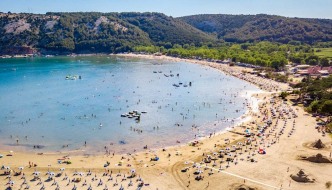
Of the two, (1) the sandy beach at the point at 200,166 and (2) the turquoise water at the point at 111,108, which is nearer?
(1) the sandy beach at the point at 200,166

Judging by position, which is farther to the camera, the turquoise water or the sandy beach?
the turquoise water

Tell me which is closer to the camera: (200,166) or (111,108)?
(200,166)

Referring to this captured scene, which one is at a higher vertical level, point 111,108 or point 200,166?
point 111,108

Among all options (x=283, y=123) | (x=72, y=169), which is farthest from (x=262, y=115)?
(x=72, y=169)

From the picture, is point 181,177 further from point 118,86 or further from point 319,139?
point 118,86
